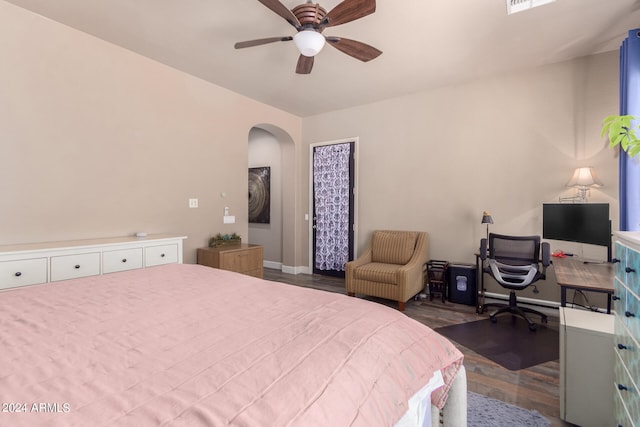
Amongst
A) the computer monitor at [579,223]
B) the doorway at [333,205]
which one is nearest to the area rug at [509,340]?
the computer monitor at [579,223]

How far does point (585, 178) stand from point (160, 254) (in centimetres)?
446

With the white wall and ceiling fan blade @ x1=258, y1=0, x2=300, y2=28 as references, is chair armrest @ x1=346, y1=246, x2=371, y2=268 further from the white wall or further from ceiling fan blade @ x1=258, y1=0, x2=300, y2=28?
ceiling fan blade @ x1=258, y1=0, x2=300, y2=28

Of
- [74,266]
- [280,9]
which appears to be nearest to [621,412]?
[280,9]

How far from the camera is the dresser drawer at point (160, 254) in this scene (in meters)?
2.91

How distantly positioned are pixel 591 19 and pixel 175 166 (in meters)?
4.39

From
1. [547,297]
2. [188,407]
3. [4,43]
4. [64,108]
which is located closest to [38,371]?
[188,407]

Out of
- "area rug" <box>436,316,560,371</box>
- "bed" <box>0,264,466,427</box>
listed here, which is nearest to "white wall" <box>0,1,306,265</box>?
"bed" <box>0,264,466,427</box>

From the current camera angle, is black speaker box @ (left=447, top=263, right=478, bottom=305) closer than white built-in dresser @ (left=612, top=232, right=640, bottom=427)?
No

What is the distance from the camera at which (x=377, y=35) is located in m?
2.79

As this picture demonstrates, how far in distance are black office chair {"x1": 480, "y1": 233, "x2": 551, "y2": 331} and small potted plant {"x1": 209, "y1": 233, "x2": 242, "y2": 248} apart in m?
3.08

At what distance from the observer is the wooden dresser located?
359 cm

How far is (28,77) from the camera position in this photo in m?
2.52

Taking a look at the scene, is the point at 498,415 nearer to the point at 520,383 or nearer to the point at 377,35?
the point at 520,383

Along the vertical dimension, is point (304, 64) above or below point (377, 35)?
below
